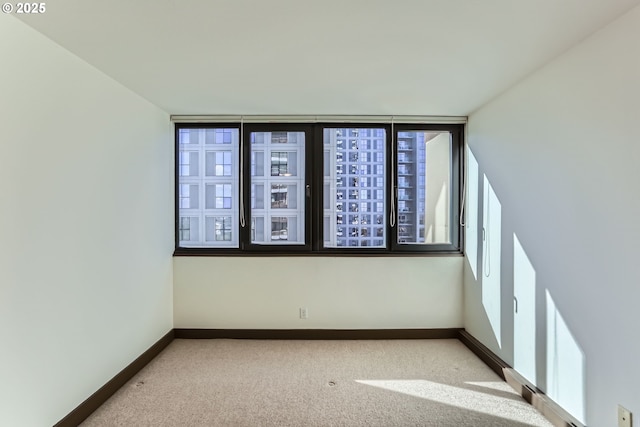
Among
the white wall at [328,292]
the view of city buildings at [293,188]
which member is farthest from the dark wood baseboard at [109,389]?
the view of city buildings at [293,188]

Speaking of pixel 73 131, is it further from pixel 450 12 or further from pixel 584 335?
pixel 584 335

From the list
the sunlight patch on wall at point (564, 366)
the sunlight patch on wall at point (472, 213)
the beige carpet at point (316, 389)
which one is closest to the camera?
the sunlight patch on wall at point (564, 366)

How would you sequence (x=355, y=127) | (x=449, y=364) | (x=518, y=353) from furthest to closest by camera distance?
(x=355, y=127)
(x=449, y=364)
(x=518, y=353)

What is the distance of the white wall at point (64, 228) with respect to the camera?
5.72ft

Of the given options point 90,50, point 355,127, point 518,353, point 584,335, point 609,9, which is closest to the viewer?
point 609,9

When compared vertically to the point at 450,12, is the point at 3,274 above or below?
below

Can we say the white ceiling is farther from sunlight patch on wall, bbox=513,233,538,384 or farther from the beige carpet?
the beige carpet

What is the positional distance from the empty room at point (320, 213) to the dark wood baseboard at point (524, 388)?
18 mm

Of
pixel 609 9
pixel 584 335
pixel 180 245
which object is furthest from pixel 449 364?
pixel 180 245

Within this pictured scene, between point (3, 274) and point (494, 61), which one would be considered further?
point (494, 61)

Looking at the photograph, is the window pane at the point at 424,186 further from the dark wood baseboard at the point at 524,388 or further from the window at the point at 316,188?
the dark wood baseboard at the point at 524,388

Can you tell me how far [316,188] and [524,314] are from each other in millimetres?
2254

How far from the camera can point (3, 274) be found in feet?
5.57

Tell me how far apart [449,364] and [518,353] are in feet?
2.03
